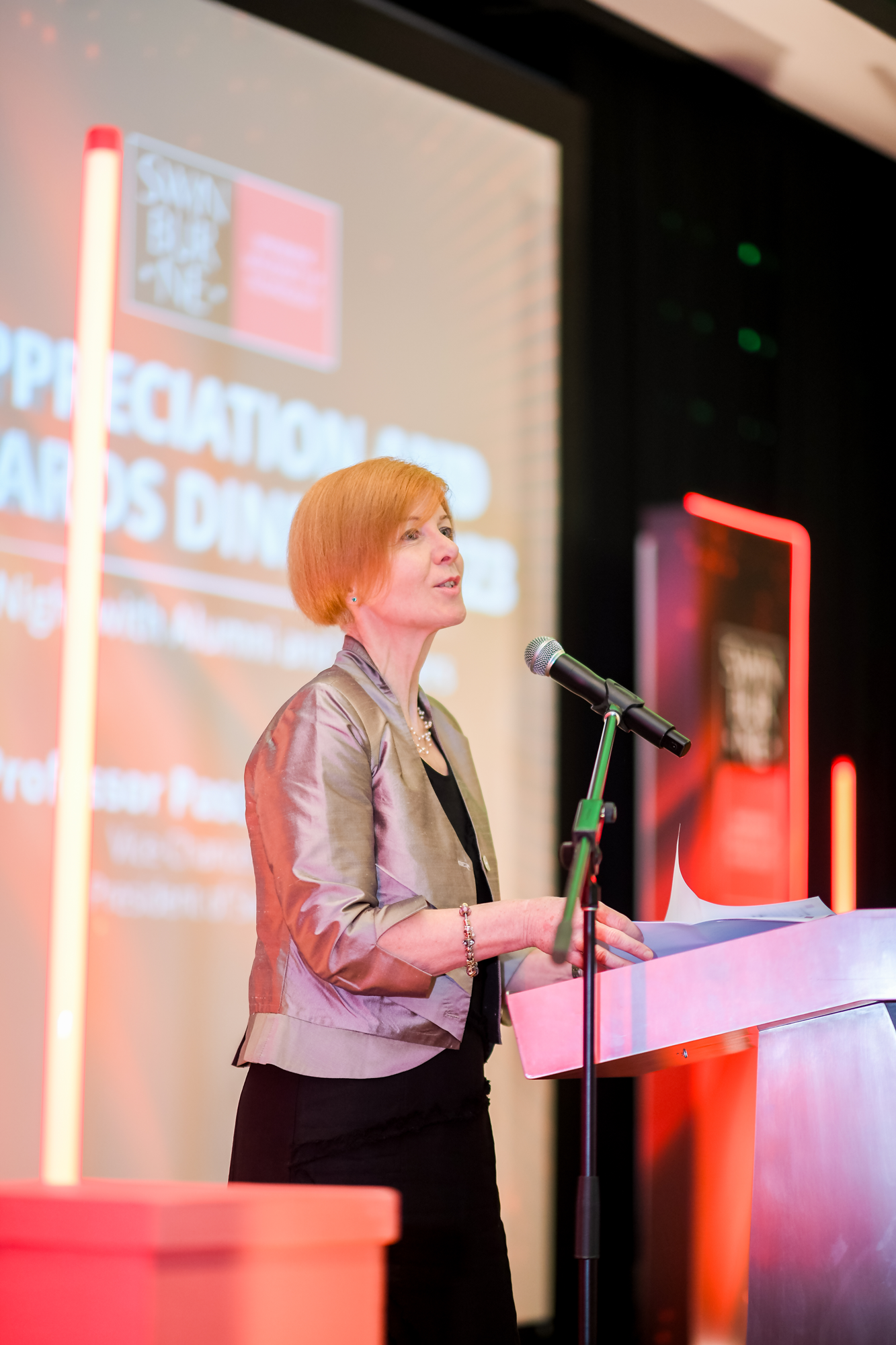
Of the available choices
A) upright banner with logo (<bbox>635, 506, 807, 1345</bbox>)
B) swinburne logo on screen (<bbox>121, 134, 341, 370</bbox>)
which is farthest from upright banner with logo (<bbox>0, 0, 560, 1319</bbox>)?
upright banner with logo (<bbox>635, 506, 807, 1345</bbox>)

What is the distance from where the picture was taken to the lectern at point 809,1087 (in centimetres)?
134

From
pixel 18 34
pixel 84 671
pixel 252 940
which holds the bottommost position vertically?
pixel 252 940

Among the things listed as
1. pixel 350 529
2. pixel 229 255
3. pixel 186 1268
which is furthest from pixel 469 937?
pixel 229 255

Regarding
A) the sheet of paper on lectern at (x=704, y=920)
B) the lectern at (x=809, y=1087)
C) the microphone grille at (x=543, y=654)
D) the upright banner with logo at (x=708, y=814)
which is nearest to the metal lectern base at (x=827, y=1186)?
the lectern at (x=809, y=1087)

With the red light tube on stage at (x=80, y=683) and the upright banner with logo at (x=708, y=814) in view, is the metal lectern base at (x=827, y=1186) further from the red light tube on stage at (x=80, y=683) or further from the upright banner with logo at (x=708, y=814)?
the upright banner with logo at (x=708, y=814)

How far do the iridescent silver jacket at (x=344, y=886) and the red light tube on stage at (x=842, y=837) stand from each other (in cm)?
295

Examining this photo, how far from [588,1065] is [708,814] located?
260 centimetres

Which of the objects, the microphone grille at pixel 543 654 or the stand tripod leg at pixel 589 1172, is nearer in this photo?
the stand tripod leg at pixel 589 1172

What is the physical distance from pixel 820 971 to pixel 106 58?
2396 mm

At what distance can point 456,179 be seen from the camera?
3.60 m

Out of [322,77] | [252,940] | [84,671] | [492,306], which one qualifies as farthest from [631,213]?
[84,671]

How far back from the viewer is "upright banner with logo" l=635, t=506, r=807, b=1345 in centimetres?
375

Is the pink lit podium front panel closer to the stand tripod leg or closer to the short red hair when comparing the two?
the stand tripod leg

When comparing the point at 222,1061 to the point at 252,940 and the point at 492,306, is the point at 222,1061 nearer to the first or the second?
the point at 252,940
